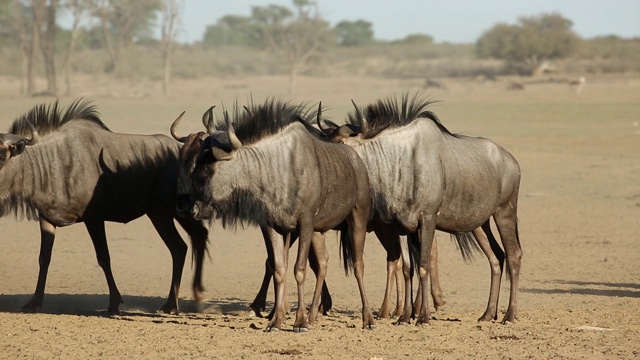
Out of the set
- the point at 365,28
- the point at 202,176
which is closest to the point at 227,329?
the point at 202,176

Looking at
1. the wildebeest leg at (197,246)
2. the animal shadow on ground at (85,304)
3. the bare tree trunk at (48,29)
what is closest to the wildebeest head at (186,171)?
the animal shadow on ground at (85,304)

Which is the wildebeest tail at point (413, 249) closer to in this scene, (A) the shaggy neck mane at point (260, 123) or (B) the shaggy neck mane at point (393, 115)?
(B) the shaggy neck mane at point (393, 115)

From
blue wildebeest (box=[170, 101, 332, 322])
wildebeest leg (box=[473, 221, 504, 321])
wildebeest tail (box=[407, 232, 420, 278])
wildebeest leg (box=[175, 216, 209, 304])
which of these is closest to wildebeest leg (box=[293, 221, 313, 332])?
blue wildebeest (box=[170, 101, 332, 322])

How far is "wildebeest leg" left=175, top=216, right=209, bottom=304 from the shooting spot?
429 inches

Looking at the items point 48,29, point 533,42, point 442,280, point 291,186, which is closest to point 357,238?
point 291,186

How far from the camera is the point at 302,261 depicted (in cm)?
884

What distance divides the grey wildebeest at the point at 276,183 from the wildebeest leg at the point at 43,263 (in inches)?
79.2

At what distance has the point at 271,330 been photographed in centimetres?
880

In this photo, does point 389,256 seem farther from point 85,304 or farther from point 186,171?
point 85,304

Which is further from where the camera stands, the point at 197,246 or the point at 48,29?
the point at 48,29

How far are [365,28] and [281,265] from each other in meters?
102

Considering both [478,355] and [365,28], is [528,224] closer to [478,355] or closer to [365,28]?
[478,355]

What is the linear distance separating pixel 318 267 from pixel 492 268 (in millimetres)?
1632

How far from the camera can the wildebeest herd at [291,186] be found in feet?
28.9
